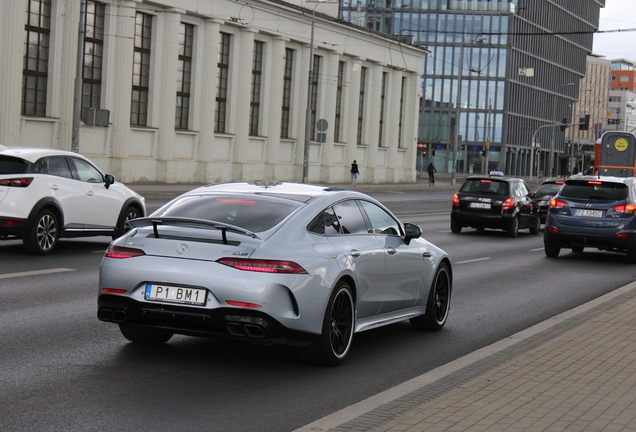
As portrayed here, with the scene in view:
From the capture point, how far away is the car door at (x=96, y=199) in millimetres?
16500

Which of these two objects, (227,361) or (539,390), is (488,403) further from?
(227,361)

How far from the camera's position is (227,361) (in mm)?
8070

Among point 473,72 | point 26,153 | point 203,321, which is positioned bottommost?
point 203,321

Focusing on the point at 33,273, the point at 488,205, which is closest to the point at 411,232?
the point at 33,273

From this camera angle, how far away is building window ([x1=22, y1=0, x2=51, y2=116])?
40188mm

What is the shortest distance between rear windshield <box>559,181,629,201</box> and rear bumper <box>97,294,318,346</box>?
1370 centimetres

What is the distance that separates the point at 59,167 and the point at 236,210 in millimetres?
8700

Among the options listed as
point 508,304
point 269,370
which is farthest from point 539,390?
point 508,304

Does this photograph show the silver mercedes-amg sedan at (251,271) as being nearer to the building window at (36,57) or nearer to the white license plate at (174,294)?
the white license plate at (174,294)

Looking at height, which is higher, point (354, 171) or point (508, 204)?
point (354, 171)

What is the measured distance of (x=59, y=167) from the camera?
Result: 1605 centimetres

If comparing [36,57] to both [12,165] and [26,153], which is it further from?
[12,165]

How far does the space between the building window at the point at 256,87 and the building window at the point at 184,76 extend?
625cm

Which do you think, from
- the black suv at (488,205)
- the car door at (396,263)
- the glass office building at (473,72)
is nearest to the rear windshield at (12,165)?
the car door at (396,263)
